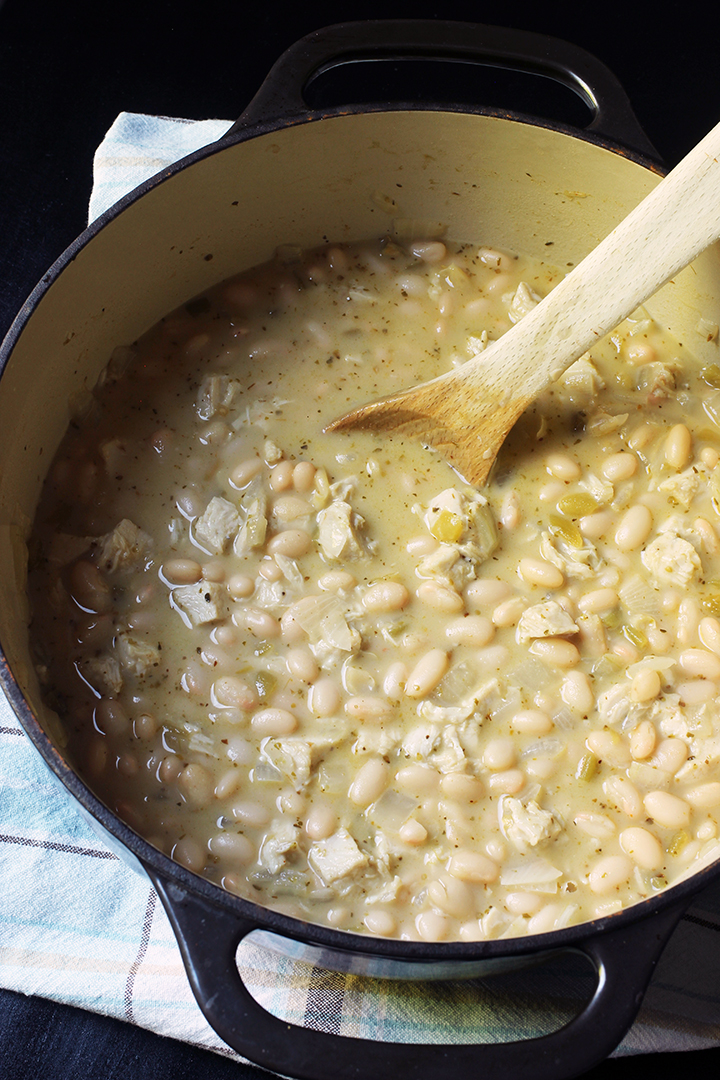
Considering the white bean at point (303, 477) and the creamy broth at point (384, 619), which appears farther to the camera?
the white bean at point (303, 477)

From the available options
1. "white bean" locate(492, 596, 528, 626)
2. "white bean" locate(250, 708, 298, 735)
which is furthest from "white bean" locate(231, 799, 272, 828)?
"white bean" locate(492, 596, 528, 626)

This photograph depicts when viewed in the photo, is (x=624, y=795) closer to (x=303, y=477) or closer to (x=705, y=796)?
(x=705, y=796)

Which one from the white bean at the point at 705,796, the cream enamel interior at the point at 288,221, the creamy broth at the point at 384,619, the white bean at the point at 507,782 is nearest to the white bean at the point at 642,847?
the creamy broth at the point at 384,619

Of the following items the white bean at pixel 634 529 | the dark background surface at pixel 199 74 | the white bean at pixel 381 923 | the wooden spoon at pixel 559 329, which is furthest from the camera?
the dark background surface at pixel 199 74

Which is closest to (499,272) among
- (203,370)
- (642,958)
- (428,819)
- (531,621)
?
(203,370)

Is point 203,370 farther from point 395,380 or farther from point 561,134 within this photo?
point 561,134

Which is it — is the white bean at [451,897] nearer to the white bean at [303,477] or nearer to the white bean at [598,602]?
the white bean at [598,602]

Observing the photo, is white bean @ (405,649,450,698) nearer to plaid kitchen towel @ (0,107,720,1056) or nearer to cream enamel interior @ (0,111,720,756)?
plaid kitchen towel @ (0,107,720,1056)
